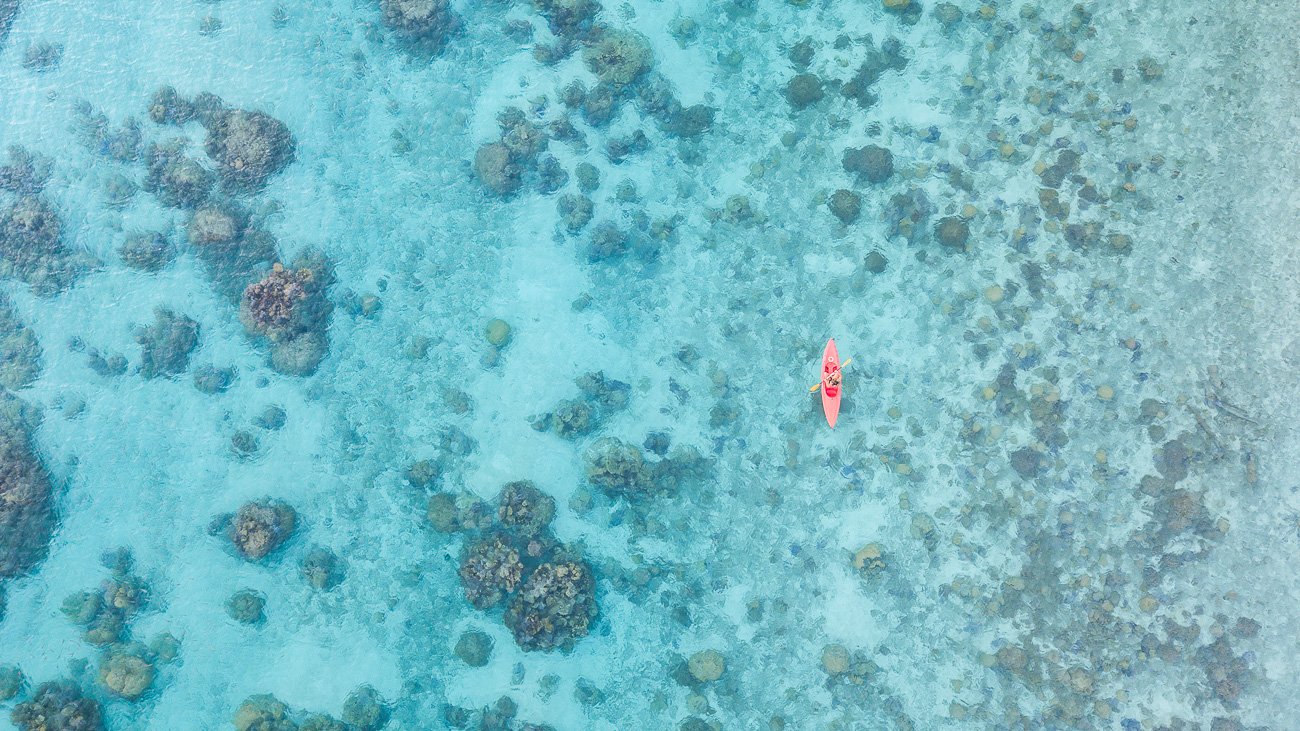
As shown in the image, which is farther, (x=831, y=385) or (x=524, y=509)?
(x=831, y=385)

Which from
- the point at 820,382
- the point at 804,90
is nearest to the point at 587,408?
the point at 820,382

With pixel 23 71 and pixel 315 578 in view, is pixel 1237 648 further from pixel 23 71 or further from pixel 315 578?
pixel 23 71

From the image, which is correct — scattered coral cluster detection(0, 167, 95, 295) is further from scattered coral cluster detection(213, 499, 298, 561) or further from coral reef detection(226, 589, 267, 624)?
coral reef detection(226, 589, 267, 624)

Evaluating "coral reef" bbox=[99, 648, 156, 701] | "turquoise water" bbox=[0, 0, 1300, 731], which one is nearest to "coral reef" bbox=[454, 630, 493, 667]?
"turquoise water" bbox=[0, 0, 1300, 731]

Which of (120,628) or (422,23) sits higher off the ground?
(422,23)

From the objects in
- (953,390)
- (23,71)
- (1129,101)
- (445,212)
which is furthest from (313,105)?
(1129,101)

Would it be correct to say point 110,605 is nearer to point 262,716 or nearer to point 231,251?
point 262,716
